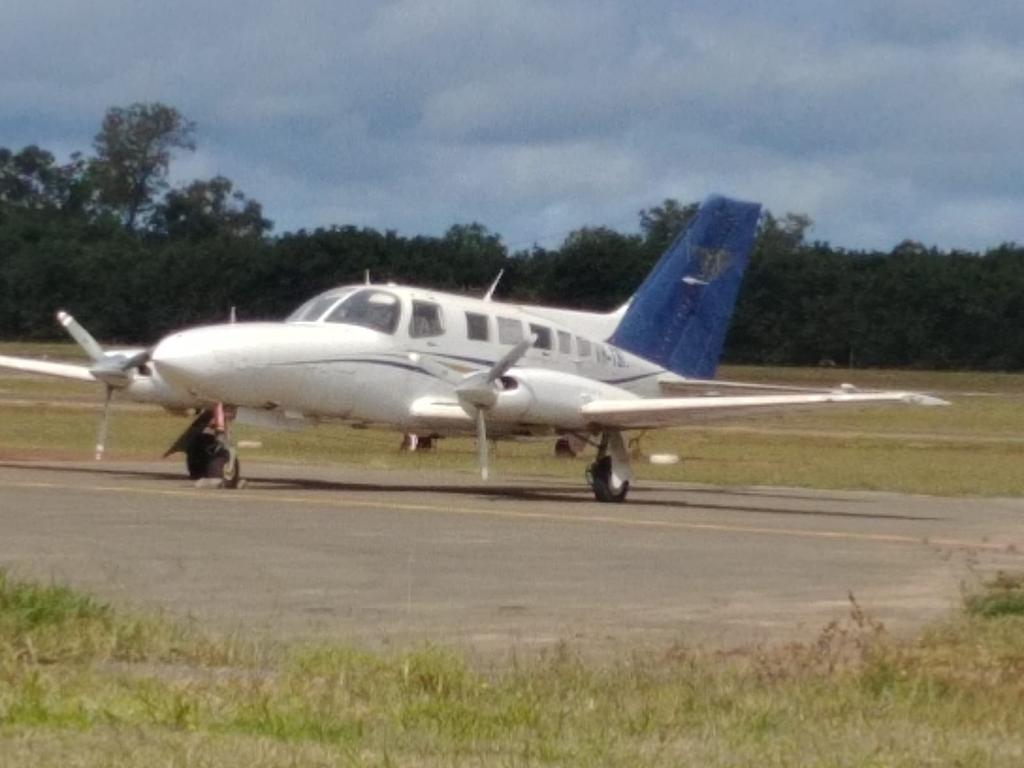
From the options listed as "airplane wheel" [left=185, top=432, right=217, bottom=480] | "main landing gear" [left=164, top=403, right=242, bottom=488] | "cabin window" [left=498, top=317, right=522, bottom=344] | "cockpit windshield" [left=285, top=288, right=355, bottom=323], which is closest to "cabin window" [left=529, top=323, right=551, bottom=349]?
"cabin window" [left=498, top=317, right=522, bottom=344]

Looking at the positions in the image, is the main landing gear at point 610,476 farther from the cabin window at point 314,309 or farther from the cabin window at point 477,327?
the cabin window at point 314,309

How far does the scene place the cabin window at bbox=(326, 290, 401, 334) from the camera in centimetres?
2656

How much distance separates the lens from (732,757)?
8758 mm

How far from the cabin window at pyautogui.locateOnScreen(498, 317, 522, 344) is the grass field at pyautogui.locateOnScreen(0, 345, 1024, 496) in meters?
3.29

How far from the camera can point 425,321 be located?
88.6 ft

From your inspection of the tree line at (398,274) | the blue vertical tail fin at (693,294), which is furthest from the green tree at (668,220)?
the blue vertical tail fin at (693,294)

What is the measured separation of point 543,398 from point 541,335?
2722mm

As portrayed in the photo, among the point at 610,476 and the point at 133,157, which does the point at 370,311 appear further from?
the point at 133,157

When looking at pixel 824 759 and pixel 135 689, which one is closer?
pixel 824 759

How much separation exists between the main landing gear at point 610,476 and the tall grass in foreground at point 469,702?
46.1 ft

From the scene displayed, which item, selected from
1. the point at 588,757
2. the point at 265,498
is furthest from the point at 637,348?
the point at 588,757

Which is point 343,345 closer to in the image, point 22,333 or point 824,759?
point 824,759

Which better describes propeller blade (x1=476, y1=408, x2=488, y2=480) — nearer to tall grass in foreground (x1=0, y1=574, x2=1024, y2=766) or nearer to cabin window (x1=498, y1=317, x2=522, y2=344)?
cabin window (x1=498, y1=317, x2=522, y2=344)

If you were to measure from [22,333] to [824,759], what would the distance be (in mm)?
76301
